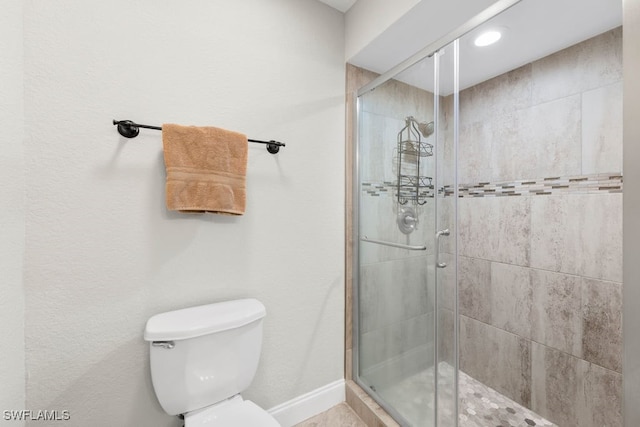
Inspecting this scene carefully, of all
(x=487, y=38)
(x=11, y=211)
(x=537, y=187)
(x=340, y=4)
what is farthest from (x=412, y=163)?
(x=11, y=211)

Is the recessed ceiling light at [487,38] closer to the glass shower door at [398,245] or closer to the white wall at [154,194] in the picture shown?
the glass shower door at [398,245]

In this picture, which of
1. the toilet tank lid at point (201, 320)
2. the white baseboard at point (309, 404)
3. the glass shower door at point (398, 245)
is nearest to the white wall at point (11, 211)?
the toilet tank lid at point (201, 320)

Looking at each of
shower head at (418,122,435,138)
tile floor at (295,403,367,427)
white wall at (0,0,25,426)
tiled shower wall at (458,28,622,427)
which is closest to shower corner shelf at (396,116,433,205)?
shower head at (418,122,435,138)

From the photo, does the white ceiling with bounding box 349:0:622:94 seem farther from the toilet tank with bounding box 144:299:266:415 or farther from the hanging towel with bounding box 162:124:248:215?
the toilet tank with bounding box 144:299:266:415

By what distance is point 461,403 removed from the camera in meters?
1.74

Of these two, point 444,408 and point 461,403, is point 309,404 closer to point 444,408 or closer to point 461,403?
point 444,408

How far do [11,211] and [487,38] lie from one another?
2119 mm

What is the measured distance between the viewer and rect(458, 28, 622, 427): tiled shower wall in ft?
4.51

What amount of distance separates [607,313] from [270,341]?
1.68 m

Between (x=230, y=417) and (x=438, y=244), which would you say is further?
(x=438, y=244)

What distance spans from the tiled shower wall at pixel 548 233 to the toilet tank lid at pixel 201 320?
63.0 inches

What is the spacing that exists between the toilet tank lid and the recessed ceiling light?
1.70 meters

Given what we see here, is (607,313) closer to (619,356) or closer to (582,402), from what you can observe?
(619,356)

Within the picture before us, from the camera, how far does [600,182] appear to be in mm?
1407
